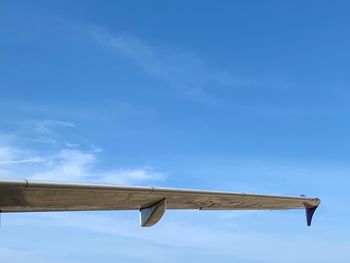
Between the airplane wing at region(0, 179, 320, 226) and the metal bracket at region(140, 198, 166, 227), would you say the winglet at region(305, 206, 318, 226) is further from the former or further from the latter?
the metal bracket at region(140, 198, 166, 227)

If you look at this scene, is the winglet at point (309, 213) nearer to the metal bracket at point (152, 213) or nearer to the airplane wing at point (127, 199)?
the airplane wing at point (127, 199)

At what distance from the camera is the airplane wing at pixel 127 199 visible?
13680mm

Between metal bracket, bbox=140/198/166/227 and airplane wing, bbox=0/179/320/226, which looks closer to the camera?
airplane wing, bbox=0/179/320/226

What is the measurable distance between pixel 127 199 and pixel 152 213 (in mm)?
928

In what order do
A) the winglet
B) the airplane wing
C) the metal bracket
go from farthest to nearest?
the winglet, the metal bracket, the airplane wing

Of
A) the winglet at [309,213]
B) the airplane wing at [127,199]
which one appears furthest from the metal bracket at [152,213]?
the winglet at [309,213]

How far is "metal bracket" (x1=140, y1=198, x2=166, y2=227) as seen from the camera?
51.7ft

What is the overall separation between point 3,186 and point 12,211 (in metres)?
2.90

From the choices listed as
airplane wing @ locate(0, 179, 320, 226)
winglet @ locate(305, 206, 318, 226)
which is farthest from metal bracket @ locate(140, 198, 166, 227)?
winglet @ locate(305, 206, 318, 226)

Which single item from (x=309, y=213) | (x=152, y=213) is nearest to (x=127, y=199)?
(x=152, y=213)

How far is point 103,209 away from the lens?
1670 cm

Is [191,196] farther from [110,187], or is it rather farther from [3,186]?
[3,186]

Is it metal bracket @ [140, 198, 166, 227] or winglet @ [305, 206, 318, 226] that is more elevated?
winglet @ [305, 206, 318, 226]

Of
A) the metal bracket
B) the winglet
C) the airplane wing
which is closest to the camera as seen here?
the airplane wing
